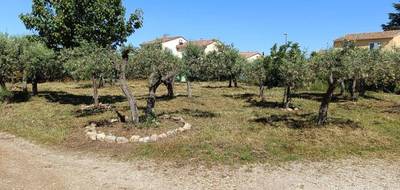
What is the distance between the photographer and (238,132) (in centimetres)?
2039

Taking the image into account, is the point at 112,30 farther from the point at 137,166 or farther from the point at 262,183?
the point at 262,183

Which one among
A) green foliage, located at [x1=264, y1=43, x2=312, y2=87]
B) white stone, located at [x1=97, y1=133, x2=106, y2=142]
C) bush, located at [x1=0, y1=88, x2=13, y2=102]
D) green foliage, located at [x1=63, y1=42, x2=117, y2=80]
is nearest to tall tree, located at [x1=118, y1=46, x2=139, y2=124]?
green foliage, located at [x1=63, y1=42, x2=117, y2=80]

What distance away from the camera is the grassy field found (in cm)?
1697

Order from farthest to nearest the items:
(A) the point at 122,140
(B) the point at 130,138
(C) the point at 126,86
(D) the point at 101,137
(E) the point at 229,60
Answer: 1. (E) the point at 229,60
2. (C) the point at 126,86
3. (D) the point at 101,137
4. (B) the point at 130,138
5. (A) the point at 122,140

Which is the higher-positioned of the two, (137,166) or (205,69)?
(205,69)

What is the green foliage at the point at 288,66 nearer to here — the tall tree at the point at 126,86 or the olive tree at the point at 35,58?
the tall tree at the point at 126,86

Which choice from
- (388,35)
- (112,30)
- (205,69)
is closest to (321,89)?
(205,69)

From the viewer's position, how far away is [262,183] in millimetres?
13516

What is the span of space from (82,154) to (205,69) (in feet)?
69.2

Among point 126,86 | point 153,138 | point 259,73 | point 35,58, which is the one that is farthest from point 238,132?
point 35,58

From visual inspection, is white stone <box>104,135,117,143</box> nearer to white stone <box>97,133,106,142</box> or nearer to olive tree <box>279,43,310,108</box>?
white stone <box>97,133,106,142</box>

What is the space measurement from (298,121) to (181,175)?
11.1m

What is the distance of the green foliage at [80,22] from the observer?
3025cm

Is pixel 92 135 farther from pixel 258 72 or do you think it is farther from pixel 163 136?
pixel 258 72
